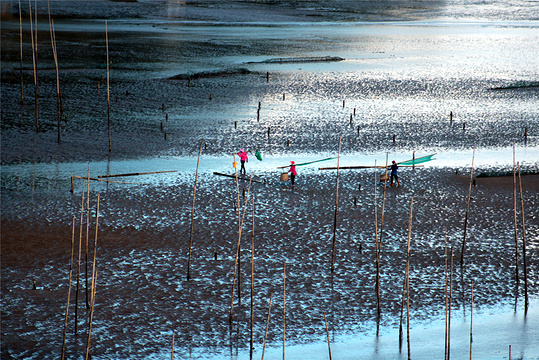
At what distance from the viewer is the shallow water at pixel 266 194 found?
1273cm

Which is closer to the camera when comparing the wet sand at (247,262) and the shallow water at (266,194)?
the wet sand at (247,262)

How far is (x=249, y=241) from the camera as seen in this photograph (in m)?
16.7

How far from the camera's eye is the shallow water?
12727 mm

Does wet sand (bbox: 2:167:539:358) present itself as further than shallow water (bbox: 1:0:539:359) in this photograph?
No

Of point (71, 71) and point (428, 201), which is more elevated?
point (71, 71)

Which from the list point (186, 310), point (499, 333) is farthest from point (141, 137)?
point (499, 333)

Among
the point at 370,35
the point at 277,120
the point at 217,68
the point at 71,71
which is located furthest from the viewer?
the point at 370,35

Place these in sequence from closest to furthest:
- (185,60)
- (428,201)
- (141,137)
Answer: (428,201) → (141,137) → (185,60)

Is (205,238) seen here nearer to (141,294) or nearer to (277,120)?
(141,294)

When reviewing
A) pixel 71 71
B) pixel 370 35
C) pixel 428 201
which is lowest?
pixel 428 201

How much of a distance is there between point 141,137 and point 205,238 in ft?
34.5

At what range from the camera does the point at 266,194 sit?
66.7 ft

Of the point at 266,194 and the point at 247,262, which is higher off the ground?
the point at 266,194

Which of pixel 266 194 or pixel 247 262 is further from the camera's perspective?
pixel 266 194
